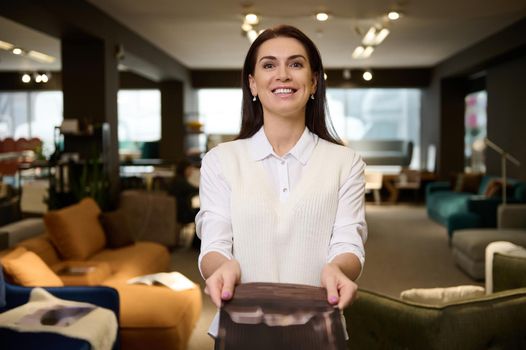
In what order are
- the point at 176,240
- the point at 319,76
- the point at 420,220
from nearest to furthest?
the point at 319,76
the point at 176,240
the point at 420,220

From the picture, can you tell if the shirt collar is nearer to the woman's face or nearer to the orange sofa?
the woman's face

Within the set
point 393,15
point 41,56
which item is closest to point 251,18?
point 393,15

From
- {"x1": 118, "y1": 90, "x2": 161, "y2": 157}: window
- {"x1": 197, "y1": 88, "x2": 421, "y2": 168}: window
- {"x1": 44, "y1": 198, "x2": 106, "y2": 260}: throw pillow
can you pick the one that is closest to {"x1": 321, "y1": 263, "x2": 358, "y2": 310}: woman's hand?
{"x1": 44, "y1": 198, "x2": 106, "y2": 260}: throw pillow

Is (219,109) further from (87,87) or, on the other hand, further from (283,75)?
(283,75)

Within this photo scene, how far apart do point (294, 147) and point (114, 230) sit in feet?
15.6

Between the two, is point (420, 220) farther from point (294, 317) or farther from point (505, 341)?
point (294, 317)

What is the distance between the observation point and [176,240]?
8.05m

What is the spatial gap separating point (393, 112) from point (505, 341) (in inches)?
541

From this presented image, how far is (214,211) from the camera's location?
138cm

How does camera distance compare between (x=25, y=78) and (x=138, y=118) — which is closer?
(x=25, y=78)

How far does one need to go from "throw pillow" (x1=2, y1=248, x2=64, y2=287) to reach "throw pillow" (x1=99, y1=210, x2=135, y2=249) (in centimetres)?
188

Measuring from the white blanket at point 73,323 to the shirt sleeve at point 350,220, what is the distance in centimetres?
214

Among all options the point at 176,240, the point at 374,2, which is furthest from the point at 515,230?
the point at 176,240

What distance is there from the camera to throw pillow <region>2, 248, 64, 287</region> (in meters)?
3.73
